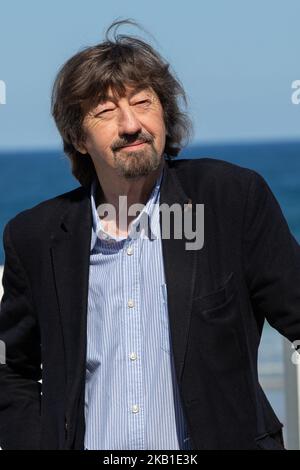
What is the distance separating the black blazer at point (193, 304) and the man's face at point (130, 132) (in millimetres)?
115

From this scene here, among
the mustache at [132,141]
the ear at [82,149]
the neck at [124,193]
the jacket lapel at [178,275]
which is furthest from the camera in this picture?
the ear at [82,149]

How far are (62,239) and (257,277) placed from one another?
1.73 ft

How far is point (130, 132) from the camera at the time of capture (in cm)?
299

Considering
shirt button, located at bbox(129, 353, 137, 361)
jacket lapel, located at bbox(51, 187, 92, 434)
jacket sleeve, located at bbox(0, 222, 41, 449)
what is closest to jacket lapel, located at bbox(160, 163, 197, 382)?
shirt button, located at bbox(129, 353, 137, 361)

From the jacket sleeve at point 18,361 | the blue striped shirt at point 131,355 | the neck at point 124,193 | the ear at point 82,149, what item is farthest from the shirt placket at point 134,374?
the ear at point 82,149

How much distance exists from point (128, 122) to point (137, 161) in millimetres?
97

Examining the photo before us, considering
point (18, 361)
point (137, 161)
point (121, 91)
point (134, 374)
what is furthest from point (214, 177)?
point (18, 361)

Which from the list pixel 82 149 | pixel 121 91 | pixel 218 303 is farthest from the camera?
pixel 82 149

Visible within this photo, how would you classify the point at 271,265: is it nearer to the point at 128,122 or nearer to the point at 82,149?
the point at 128,122

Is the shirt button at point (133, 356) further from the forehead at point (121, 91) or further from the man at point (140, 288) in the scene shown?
the forehead at point (121, 91)

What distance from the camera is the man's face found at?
301 centimetres

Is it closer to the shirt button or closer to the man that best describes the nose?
the man

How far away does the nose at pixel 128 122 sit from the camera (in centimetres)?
299

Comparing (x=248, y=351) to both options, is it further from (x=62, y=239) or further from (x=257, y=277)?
(x=62, y=239)
